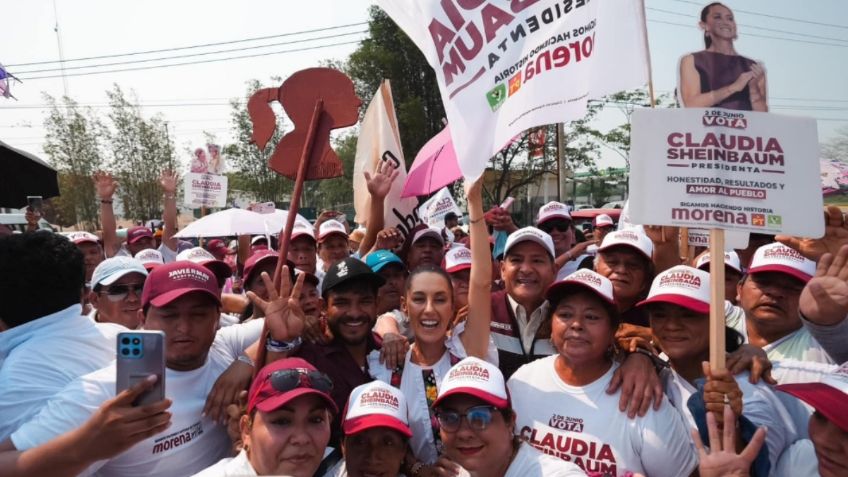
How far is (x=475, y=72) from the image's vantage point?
3.29 meters

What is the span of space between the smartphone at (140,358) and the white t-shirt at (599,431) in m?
1.58

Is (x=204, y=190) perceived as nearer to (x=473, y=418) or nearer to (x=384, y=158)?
(x=384, y=158)

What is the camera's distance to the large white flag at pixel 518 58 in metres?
2.91

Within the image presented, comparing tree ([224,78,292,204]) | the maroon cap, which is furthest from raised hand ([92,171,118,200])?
tree ([224,78,292,204])

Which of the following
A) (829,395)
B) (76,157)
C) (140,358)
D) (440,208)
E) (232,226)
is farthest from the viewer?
(76,157)

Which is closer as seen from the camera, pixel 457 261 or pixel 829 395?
pixel 829 395

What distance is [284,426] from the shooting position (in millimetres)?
2350

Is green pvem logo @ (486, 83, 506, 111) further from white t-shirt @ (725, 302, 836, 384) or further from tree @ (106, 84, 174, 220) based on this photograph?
tree @ (106, 84, 174, 220)

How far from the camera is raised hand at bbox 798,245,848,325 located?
8.23 feet

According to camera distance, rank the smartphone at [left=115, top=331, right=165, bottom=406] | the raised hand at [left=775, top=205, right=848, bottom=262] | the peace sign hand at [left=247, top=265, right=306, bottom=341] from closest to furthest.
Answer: the smartphone at [left=115, top=331, right=165, bottom=406], the peace sign hand at [left=247, top=265, right=306, bottom=341], the raised hand at [left=775, top=205, right=848, bottom=262]

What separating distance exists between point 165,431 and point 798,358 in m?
2.99

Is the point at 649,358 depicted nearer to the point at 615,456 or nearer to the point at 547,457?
the point at 615,456

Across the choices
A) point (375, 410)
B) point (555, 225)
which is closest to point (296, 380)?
point (375, 410)

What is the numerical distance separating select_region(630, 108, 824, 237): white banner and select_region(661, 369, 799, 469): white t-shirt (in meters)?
0.66
